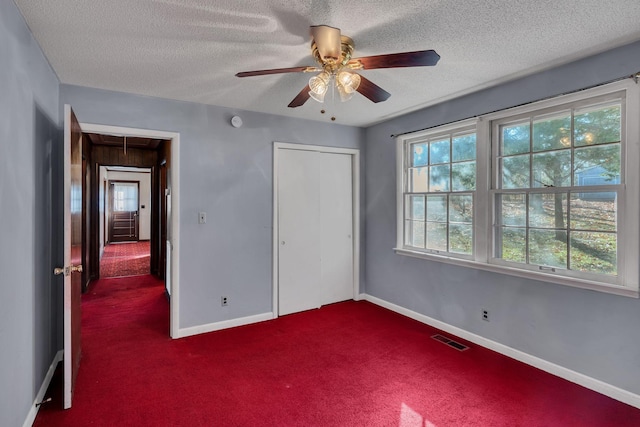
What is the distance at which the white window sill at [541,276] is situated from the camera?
7.35ft

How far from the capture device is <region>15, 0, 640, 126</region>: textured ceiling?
1.80m

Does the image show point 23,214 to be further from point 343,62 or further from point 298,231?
point 298,231

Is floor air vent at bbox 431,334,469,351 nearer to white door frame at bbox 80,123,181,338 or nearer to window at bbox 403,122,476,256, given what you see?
window at bbox 403,122,476,256

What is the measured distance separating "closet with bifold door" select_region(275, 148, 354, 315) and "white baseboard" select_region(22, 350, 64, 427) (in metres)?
2.10

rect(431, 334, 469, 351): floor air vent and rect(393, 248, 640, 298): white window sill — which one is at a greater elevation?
rect(393, 248, 640, 298): white window sill

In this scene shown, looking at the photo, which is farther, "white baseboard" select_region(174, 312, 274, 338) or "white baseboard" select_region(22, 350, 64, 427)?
"white baseboard" select_region(174, 312, 274, 338)

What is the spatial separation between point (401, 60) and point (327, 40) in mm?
429

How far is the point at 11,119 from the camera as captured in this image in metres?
1.73

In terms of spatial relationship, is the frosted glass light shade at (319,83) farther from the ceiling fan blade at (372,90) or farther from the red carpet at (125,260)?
the red carpet at (125,260)

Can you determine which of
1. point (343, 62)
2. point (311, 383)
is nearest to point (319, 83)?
point (343, 62)

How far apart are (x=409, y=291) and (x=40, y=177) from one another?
3622mm

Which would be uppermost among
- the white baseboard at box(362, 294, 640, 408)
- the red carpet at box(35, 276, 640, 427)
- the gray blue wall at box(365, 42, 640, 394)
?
the gray blue wall at box(365, 42, 640, 394)

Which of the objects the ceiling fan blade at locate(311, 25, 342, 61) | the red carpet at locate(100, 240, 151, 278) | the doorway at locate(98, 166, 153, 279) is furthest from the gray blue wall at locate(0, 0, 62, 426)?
the doorway at locate(98, 166, 153, 279)

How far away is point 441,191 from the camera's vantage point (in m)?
3.61
